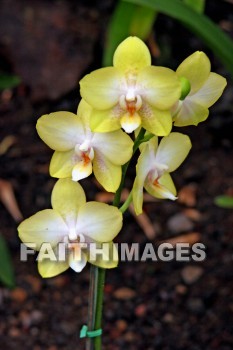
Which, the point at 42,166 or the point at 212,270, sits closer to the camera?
the point at 212,270

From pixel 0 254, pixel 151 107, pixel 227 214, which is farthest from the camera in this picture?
pixel 227 214

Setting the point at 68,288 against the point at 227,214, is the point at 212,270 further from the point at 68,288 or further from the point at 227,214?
the point at 68,288

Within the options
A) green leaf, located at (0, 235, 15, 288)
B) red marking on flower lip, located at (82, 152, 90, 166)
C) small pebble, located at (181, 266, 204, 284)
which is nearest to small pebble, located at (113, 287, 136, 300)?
small pebble, located at (181, 266, 204, 284)

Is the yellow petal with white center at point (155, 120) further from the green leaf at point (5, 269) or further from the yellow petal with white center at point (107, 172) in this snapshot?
the green leaf at point (5, 269)

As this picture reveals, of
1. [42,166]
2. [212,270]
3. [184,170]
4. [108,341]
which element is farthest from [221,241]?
[42,166]

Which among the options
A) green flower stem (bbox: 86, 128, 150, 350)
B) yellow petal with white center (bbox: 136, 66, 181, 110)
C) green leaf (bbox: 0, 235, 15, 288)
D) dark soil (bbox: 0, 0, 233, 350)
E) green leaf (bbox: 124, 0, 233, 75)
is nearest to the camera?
yellow petal with white center (bbox: 136, 66, 181, 110)

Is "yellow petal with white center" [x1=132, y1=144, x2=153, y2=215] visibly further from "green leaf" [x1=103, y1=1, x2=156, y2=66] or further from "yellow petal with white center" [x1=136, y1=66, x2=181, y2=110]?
"green leaf" [x1=103, y1=1, x2=156, y2=66]
